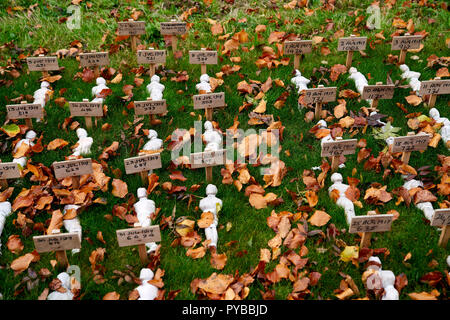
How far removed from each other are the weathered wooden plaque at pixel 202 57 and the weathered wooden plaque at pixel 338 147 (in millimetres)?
1456

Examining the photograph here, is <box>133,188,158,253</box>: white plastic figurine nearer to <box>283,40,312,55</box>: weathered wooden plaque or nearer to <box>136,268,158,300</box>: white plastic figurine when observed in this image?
<box>136,268,158,300</box>: white plastic figurine

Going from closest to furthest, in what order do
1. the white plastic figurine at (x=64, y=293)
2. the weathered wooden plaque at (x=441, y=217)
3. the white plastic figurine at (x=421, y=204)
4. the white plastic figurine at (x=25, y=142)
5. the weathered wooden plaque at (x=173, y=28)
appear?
the white plastic figurine at (x=64, y=293) → the weathered wooden plaque at (x=441, y=217) → the white plastic figurine at (x=421, y=204) → the white plastic figurine at (x=25, y=142) → the weathered wooden plaque at (x=173, y=28)

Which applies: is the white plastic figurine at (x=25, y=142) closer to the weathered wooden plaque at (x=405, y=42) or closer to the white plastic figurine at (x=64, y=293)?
the white plastic figurine at (x=64, y=293)

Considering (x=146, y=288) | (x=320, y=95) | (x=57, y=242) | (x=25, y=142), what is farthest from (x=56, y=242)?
(x=320, y=95)

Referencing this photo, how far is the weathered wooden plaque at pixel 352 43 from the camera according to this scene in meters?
3.91

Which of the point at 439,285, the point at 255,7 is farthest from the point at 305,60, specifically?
the point at 439,285

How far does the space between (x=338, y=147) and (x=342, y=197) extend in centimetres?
35

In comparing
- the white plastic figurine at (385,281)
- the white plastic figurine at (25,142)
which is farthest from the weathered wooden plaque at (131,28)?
the white plastic figurine at (385,281)

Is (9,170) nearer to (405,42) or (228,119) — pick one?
(228,119)

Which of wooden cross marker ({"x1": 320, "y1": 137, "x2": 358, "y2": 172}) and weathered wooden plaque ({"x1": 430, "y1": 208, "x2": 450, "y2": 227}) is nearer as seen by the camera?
weathered wooden plaque ({"x1": 430, "y1": 208, "x2": 450, "y2": 227})

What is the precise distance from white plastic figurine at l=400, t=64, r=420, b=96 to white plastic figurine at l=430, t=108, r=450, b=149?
30 cm

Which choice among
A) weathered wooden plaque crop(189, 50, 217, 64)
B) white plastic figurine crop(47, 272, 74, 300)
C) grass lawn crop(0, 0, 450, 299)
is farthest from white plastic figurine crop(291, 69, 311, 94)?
white plastic figurine crop(47, 272, 74, 300)

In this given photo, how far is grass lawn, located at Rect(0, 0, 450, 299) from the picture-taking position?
8.15ft

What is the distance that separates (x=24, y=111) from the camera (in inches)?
130
